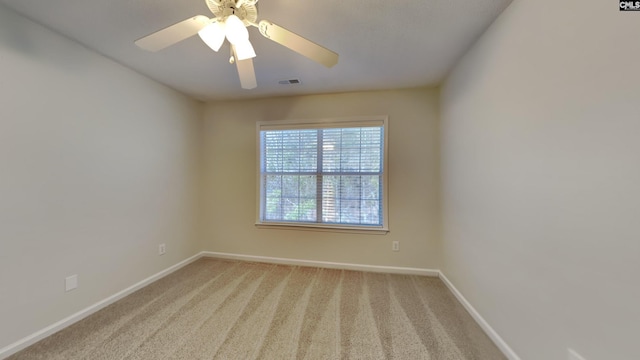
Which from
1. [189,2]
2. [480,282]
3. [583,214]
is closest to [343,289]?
[480,282]

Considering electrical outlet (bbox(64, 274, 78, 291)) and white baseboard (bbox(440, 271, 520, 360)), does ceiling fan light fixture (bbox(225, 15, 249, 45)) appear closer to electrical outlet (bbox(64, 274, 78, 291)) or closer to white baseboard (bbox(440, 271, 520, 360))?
electrical outlet (bbox(64, 274, 78, 291))

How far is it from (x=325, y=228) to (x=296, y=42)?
230cm

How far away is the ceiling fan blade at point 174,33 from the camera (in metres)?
1.18

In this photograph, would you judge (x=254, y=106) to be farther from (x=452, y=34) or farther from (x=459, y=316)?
(x=459, y=316)

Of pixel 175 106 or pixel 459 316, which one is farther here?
pixel 175 106

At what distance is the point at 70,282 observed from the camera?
1.84 m

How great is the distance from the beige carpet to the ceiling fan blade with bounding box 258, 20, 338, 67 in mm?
1954

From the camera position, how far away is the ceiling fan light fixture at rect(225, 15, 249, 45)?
3.57 ft

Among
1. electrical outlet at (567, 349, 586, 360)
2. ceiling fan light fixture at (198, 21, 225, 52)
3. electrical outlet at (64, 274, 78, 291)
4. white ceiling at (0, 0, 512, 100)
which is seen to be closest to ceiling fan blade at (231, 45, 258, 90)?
ceiling fan light fixture at (198, 21, 225, 52)

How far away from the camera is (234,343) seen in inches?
64.2

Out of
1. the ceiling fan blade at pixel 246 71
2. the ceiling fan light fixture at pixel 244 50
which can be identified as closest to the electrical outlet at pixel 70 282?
the ceiling fan blade at pixel 246 71

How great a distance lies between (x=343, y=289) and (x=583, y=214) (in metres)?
2.00

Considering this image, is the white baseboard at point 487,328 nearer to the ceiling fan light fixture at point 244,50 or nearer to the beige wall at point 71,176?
the ceiling fan light fixture at point 244,50

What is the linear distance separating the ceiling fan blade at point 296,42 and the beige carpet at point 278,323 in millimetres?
1954
